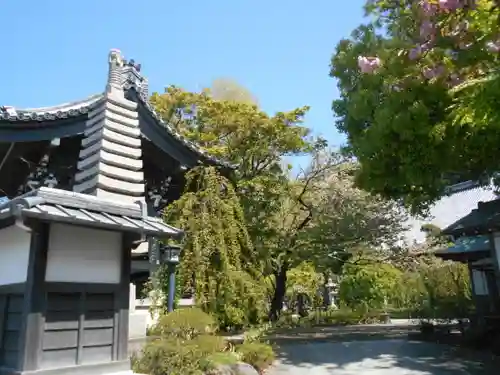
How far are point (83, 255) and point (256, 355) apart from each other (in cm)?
581

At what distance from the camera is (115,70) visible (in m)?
7.84

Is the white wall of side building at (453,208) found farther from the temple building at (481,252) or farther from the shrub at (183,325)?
the shrub at (183,325)

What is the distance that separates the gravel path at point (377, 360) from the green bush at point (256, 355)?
8.3 inches

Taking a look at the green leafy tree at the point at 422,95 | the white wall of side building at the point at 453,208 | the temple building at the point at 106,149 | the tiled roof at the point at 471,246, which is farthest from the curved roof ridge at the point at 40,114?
the white wall of side building at the point at 453,208

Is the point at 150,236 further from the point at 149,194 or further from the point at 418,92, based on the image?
the point at 418,92

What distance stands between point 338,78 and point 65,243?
8.86 meters

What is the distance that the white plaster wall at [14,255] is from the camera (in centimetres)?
471

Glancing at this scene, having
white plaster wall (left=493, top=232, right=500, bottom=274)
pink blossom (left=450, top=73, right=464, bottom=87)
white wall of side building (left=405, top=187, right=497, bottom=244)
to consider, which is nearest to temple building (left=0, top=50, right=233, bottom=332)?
Result: pink blossom (left=450, top=73, right=464, bottom=87)

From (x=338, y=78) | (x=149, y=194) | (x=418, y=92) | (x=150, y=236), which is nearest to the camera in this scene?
(x=150, y=236)

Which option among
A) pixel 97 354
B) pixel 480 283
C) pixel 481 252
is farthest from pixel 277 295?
pixel 97 354

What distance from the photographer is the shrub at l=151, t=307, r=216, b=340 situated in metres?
8.95

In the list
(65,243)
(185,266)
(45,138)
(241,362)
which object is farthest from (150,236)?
(185,266)

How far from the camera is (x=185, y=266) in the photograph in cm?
1190

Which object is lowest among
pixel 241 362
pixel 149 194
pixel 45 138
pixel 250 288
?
pixel 241 362
